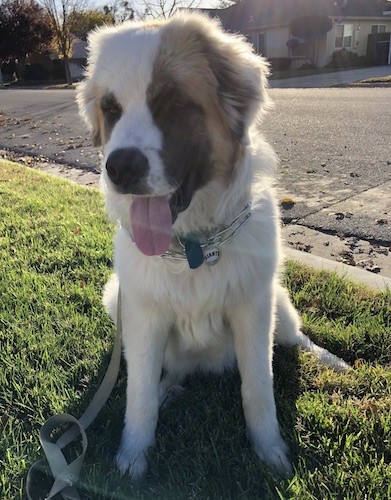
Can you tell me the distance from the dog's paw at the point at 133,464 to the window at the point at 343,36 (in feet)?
128

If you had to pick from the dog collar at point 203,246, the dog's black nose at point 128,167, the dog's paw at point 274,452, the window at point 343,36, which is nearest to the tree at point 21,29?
the window at point 343,36

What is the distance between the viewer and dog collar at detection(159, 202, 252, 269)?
88.3 inches

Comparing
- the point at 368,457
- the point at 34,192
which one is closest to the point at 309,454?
the point at 368,457

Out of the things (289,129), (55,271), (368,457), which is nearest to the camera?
(368,457)

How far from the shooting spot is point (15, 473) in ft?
7.19

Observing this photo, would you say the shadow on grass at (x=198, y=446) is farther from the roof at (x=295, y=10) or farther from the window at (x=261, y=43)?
the window at (x=261, y=43)

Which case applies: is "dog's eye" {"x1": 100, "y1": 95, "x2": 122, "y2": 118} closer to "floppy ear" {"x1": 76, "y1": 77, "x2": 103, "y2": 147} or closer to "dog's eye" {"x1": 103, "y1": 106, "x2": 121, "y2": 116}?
"dog's eye" {"x1": 103, "y1": 106, "x2": 121, "y2": 116}

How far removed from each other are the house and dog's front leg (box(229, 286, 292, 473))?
34.3 metres

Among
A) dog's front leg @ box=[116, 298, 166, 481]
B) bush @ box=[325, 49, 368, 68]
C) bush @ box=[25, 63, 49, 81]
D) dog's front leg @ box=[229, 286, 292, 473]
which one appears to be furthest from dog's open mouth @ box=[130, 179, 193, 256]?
bush @ box=[25, 63, 49, 81]

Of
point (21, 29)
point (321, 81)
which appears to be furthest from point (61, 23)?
point (321, 81)

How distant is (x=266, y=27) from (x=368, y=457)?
136 feet

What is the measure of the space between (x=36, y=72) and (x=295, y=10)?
24.3 m

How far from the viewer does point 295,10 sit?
38.1m

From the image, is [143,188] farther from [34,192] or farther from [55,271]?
[34,192]
